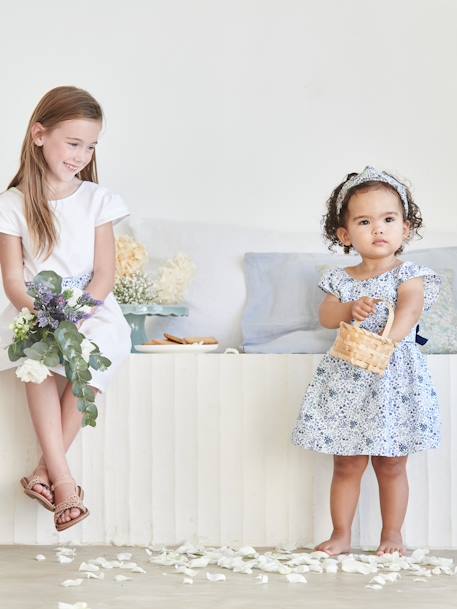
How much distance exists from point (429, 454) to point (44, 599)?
108 cm

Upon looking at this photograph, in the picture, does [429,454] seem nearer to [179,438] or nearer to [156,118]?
[179,438]

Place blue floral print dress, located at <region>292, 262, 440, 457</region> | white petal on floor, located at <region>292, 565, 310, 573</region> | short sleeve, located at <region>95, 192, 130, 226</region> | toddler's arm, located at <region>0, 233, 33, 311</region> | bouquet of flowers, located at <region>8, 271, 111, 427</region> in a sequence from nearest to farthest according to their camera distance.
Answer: white petal on floor, located at <region>292, 565, 310, 573</region> → bouquet of flowers, located at <region>8, 271, 111, 427</region> → blue floral print dress, located at <region>292, 262, 440, 457</region> → toddler's arm, located at <region>0, 233, 33, 311</region> → short sleeve, located at <region>95, 192, 130, 226</region>

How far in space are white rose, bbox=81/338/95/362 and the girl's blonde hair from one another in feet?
1.14

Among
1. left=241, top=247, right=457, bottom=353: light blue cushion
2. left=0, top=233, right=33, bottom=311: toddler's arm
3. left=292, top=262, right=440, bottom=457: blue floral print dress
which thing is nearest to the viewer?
left=292, top=262, right=440, bottom=457: blue floral print dress

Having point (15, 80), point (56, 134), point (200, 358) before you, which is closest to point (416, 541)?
point (200, 358)

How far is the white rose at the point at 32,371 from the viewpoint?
7.84 ft

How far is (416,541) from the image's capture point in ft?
8.59

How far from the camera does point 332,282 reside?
2.62 metres

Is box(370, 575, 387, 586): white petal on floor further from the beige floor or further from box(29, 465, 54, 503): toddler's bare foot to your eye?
box(29, 465, 54, 503): toddler's bare foot

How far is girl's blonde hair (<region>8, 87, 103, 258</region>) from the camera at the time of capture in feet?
8.68

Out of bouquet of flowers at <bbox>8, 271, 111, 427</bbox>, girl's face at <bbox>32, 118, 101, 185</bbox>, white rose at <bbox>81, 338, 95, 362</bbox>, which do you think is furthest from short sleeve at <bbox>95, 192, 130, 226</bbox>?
white rose at <bbox>81, 338, 95, 362</bbox>

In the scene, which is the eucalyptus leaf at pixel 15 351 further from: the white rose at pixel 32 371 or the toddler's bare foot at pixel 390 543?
the toddler's bare foot at pixel 390 543

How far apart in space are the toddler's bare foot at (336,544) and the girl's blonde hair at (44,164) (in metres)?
0.96

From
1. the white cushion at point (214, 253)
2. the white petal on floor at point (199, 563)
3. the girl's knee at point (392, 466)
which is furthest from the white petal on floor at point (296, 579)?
the white cushion at point (214, 253)
